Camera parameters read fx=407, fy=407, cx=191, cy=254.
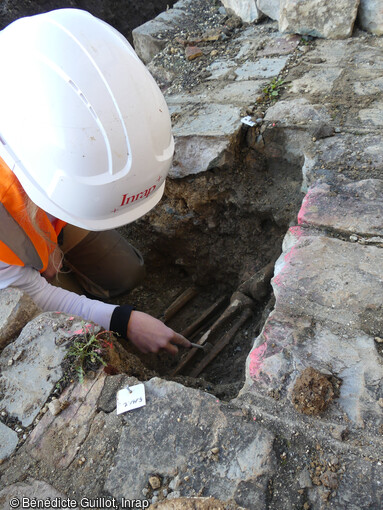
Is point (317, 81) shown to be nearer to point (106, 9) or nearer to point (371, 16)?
point (371, 16)

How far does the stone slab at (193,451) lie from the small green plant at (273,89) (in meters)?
2.04

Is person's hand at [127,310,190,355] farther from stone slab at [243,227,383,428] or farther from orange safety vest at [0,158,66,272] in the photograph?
stone slab at [243,227,383,428]

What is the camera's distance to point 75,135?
1.42 meters

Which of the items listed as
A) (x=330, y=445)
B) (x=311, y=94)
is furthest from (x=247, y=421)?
(x=311, y=94)

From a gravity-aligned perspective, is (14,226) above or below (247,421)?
above

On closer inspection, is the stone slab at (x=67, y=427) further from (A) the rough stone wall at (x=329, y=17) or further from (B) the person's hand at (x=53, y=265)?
(A) the rough stone wall at (x=329, y=17)

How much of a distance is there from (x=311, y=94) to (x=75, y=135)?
5.80ft

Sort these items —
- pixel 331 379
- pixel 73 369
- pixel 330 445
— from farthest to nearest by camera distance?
→ pixel 73 369 → pixel 331 379 → pixel 330 445

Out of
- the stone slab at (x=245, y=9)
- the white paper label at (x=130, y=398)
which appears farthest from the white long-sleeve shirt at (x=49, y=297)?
the stone slab at (x=245, y=9)

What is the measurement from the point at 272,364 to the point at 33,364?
935 mm

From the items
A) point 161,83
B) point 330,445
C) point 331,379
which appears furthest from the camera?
point 161,83

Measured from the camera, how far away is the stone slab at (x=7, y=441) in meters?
1.46

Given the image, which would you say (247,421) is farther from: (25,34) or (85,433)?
(25,34)

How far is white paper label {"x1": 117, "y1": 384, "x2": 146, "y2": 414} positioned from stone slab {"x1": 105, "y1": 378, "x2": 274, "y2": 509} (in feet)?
0.07
